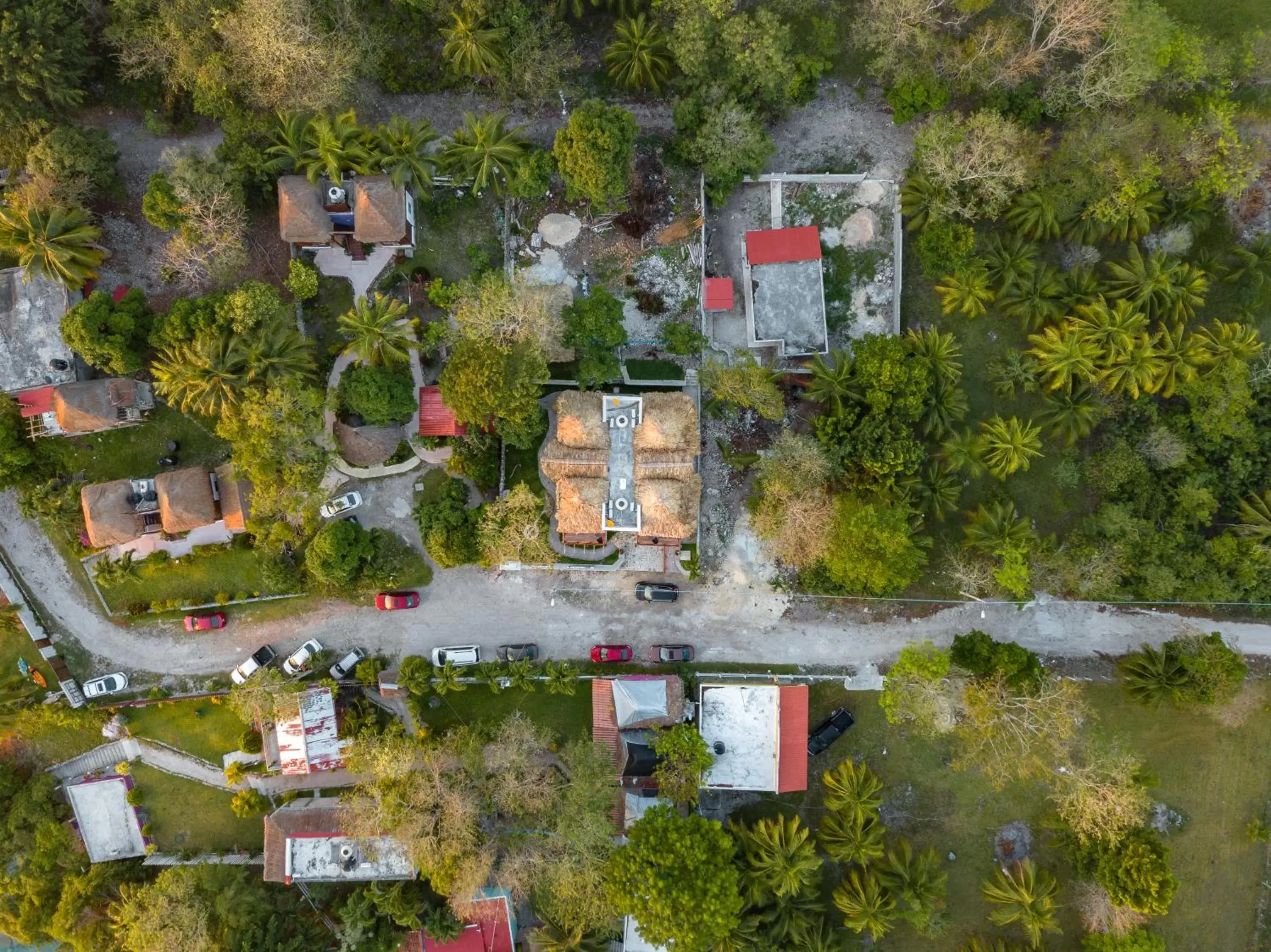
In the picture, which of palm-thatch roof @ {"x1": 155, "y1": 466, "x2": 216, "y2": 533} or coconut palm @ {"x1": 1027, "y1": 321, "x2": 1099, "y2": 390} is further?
palm-thatch roof @ {"x1": 155, "y1": 466, "x2": 216, "y2": 533}

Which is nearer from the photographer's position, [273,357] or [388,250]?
[273,357]

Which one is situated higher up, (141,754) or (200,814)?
(141,754)

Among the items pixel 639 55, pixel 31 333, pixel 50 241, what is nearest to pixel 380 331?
pixel 50 241

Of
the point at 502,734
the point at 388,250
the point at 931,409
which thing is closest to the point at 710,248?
the point at 931,409

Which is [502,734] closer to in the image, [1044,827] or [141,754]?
[141,754]

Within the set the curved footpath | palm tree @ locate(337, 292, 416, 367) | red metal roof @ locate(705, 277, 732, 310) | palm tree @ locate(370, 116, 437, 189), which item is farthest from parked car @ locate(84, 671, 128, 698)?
red metal roof @ locate(705, 277, 732, 310)

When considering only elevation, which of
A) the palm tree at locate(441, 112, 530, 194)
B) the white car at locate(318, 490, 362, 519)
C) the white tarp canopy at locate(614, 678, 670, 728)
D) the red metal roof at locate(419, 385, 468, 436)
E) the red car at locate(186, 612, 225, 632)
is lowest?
the white tarp canopy at locate(614, 678, 670, 728)

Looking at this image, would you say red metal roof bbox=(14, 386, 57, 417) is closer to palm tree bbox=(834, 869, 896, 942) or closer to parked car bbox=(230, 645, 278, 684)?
parked car bbox=(230, 645, 278, 684)
